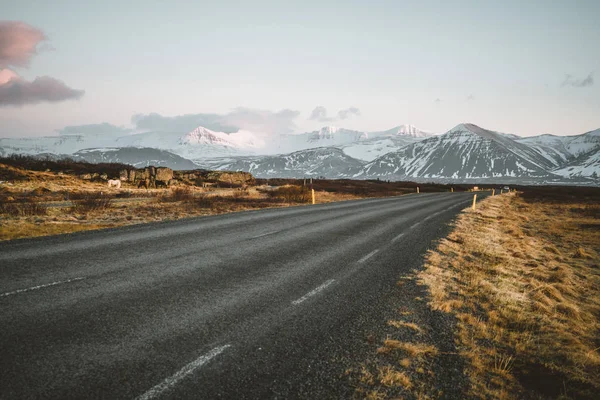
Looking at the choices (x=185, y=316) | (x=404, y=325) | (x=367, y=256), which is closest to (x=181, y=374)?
(x=185, y=316)

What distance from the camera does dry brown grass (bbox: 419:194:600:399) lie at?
143 inches

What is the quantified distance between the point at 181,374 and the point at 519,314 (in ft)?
17.4

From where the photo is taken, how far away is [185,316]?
4.64 metres

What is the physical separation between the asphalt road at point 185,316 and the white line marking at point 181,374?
12 millimetres

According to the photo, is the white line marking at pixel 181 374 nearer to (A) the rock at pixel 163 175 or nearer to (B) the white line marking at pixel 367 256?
(B) the white line marking at pixel 367 256

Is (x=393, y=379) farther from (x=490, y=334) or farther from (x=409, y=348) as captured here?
(x=490, y=334)

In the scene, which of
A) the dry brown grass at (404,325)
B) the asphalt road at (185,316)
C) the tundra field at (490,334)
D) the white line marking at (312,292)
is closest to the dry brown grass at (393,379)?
the tundra field at (490,334)

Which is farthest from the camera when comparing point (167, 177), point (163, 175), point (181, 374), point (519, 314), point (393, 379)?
point (167, 177)

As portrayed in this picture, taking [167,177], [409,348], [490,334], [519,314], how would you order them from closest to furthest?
[409,348]
[490,334]
[519,314]
[167,177]

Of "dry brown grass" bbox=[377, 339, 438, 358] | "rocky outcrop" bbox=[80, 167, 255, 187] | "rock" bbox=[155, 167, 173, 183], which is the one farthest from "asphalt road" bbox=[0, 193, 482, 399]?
"rock" bbox=[155, 167, 173, 183]

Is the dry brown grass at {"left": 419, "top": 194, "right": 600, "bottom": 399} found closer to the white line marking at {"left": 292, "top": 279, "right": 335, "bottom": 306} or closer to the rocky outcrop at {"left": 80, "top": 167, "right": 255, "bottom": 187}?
the white line marking at {"left": 292, "top": 279, "right": 335, "bottom": 306}

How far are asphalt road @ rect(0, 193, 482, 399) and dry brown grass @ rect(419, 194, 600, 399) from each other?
3.88 ft

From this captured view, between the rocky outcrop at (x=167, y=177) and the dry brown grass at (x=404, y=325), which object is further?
the rocky outcrop at (x=167, y=177)

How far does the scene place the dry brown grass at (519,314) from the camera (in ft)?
11.9
